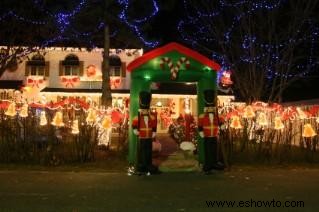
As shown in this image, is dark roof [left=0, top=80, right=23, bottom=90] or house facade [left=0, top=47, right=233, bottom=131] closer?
dark roof [left=0, top=80, right=23, bottom=90]

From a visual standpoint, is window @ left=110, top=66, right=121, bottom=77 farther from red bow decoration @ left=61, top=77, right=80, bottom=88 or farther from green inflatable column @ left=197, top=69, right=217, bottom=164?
green inflatable column @ left=197, top=69, right=217, bottom=164

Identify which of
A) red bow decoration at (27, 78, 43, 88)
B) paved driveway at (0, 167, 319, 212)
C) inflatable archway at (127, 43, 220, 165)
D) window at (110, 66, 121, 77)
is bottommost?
paved driveway at (0, 167, 319, 212)

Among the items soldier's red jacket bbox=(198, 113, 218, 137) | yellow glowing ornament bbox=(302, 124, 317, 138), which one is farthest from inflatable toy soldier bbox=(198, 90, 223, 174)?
yellow glowing ornament bbox=(302, 124, 317, 138)

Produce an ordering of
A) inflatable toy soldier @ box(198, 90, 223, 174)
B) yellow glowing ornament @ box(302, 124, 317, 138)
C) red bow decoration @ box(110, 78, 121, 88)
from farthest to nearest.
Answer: red bow decoration @ box(110, 78, 121, 88) < yellow glowing ornament @ box(302, 124, 317, 138) < inflatable toy soldier @ box(198, 90, 223, 174)

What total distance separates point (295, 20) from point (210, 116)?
601 inches

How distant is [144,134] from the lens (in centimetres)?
1403

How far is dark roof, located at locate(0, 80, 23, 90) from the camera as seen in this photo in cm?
3021

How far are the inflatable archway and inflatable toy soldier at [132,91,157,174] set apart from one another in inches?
27.8

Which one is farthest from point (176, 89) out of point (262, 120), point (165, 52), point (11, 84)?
point (165, 52)

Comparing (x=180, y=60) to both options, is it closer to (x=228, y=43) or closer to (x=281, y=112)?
(x=281, y=112)

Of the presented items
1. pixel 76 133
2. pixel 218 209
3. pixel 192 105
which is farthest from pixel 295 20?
pixel 218 209

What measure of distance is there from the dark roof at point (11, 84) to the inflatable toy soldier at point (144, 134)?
17.7 meters

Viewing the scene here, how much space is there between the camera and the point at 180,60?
1487 centimetres

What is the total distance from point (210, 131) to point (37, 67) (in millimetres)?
20107
